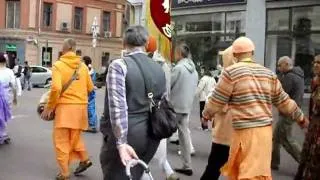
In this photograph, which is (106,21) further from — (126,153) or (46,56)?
(126,153)

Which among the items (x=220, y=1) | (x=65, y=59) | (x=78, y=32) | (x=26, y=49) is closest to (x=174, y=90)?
(x=65, y=59)

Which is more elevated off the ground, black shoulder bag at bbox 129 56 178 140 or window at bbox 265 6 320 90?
window at bbox 265 6 320 90

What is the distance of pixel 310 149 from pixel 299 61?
48.1 ft

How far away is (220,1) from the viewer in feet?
75.0

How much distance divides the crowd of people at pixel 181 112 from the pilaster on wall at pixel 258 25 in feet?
39.7

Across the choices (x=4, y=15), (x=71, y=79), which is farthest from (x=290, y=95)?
(x=4, y=15)

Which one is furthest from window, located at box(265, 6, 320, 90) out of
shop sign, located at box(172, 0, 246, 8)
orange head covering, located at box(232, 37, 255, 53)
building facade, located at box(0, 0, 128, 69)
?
building facade, located at box(0, 0, 128, 69)

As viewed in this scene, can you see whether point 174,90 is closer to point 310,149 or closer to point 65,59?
point 65,59

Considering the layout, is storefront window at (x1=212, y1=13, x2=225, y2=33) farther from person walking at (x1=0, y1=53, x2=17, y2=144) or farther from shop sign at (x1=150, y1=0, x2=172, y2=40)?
shop sign at (x1=150, y1=0, x2=172, y2=40)

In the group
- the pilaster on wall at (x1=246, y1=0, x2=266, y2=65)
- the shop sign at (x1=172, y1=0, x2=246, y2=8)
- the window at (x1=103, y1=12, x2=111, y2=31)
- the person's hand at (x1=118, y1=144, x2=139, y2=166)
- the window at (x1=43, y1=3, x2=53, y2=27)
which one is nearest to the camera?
the person's hand at (x1=118, y1=144, x2=139, y2=166)

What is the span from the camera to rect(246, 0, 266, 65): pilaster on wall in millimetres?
21328

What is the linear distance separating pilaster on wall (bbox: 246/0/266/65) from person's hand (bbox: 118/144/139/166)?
1720 centimetres

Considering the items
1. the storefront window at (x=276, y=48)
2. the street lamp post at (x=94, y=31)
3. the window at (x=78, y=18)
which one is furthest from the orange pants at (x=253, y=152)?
the window at (x=78, y=18)

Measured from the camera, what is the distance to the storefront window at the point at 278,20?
21.1m
